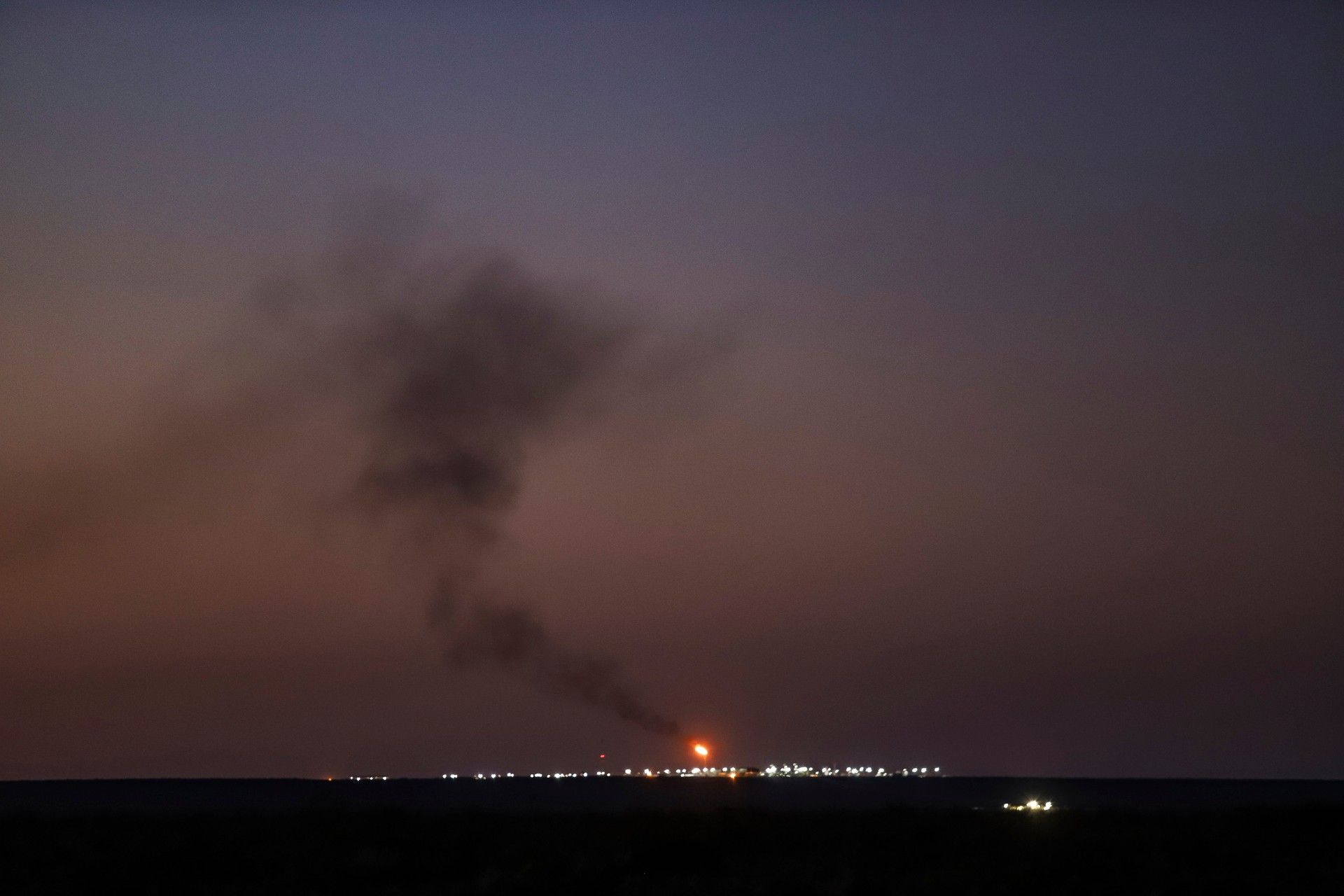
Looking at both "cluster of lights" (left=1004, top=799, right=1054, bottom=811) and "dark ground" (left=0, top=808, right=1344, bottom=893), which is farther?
"cluster of lights" (left=1004, top=799, right=1054, bottom=811)

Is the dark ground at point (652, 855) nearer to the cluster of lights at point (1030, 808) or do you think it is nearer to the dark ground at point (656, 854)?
the dark ground at point (656, 854)

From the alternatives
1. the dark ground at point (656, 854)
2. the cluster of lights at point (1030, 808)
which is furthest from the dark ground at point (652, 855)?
the cluster of lights at point (1030, 808)

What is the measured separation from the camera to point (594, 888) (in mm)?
25844

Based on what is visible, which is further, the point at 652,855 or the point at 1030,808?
the point at 1030,808

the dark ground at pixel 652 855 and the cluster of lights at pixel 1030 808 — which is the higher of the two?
the cluster of lights at pixel 1030 808

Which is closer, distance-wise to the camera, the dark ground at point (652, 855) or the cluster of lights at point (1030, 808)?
the dark ground at point (652, 855)

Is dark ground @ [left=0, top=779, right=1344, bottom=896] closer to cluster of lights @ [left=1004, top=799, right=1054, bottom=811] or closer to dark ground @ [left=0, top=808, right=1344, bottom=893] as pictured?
dark ground @ [left=0, top=808, right=1344, bottom=893]

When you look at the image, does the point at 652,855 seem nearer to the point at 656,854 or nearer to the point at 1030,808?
the point at 656,854

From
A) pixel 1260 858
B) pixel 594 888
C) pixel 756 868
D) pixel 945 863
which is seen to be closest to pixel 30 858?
pixel 594 888

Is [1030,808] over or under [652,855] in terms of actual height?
over

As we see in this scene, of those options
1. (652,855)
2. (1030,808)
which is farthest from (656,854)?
(1030,808)

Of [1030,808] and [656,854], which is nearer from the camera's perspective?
[656,854]

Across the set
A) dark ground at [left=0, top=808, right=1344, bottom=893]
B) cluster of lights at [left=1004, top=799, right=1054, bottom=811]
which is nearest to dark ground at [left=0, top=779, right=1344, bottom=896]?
dark ground at [left=0, top=808, right=1344, bottom=893]

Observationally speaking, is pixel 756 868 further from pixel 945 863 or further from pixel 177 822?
pixel 177 822
